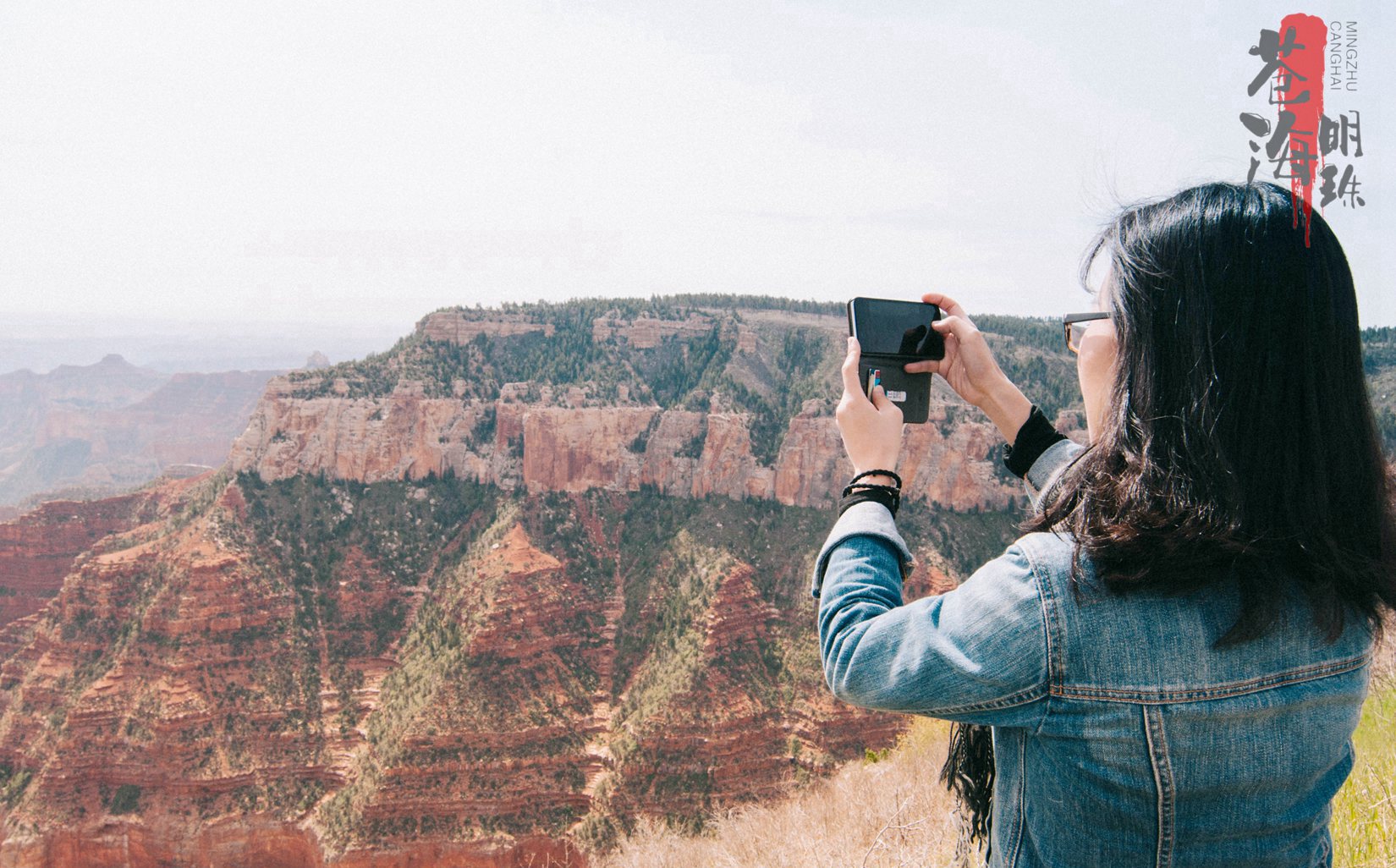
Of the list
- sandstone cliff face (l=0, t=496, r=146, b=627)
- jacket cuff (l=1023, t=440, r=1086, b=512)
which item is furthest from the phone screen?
sandstone cliff face (l=0, t=496, r=146, b=627)

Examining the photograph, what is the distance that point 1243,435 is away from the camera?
1524 millimetres

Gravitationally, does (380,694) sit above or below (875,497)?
below

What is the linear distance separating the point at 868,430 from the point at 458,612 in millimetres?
30765

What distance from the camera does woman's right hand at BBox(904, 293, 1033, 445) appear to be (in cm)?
259

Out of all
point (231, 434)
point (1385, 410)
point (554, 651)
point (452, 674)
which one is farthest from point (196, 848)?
point (231, 434)

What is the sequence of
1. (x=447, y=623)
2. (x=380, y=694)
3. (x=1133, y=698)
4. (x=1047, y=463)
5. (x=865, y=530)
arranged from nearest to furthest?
1. (x=1133, y=698)
2. (x=865, y=530)
3. (x=1047, y=463)
4. (x=380, y=694)
5. (x=447, y=623)

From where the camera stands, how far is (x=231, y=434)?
10550cm

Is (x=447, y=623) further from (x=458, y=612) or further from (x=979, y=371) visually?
(x=979, y=371)

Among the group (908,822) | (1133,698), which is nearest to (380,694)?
(908,822)

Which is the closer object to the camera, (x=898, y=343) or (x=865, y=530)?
(x=865, y=530)

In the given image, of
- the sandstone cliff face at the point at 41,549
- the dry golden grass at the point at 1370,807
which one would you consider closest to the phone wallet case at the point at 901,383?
the dry golden grass at the point at 1370,807

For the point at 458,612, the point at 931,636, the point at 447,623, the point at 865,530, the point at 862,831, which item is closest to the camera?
the point at 931,636

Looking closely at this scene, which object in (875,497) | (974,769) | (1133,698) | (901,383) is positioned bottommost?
(974,769)

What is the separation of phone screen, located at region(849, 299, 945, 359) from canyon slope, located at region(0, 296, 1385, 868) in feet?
77.4
